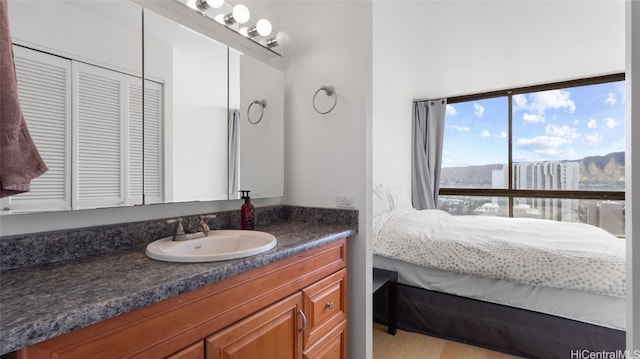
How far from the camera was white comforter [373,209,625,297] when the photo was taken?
70.7 inches

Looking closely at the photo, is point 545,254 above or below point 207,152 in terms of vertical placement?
below

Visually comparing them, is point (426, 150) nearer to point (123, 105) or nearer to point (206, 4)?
point (206, 4)

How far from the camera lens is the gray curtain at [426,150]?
468 centimetres

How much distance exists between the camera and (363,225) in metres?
1.64

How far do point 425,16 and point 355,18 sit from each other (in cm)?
100

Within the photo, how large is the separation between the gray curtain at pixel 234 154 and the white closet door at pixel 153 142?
382mm

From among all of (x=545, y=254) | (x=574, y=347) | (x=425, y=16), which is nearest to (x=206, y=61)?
(x=425, y=16)

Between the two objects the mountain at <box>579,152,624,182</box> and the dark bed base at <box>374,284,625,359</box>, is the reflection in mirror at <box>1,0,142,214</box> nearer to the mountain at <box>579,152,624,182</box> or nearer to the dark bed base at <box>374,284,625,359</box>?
the dark bed base at <box>374,284,625,359</box>

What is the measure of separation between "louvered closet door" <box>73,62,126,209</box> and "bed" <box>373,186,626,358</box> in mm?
1934

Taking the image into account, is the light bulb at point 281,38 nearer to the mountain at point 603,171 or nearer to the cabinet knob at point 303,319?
the cabinet knob at point 303,319

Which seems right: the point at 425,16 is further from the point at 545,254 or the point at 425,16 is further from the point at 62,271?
the point at 62,271

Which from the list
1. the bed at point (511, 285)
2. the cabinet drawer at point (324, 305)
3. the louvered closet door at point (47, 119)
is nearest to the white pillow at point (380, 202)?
the bed at point (511, 285)

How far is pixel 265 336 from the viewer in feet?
3.44

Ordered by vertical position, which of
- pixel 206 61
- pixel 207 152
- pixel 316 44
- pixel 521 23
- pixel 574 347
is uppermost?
pixel 521 23
